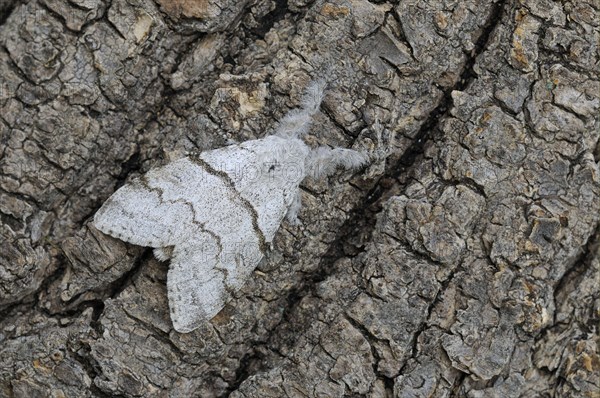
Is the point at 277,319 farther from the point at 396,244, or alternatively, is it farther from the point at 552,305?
the point at 552,305

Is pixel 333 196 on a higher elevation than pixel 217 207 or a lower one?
higher

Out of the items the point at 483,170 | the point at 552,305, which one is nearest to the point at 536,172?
the point at 483,170

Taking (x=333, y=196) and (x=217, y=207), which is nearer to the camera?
(x=333, y=196)
